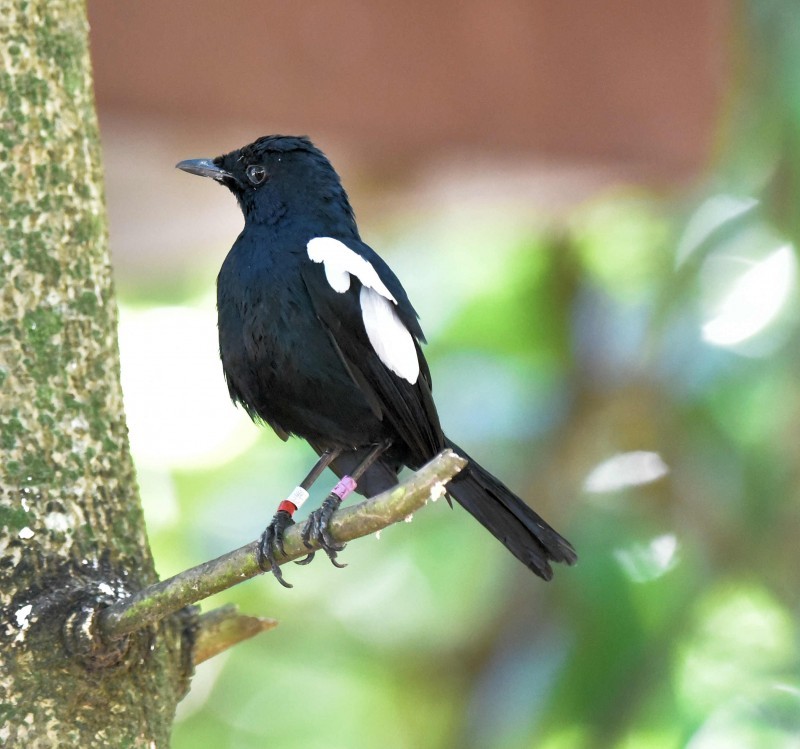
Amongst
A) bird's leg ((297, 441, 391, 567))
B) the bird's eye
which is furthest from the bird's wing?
the bird's eye

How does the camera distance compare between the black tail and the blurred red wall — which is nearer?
the black tail

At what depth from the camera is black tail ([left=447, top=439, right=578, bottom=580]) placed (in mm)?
2615

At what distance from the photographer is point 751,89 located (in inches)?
189

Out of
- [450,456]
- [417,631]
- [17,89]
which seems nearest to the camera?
[450,456]

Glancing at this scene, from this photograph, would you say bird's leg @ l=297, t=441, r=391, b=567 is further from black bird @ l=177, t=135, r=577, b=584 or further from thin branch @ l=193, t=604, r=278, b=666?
thin branch @ l=193, t=604, r=278, b=666

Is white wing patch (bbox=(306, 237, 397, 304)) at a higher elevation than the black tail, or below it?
higher

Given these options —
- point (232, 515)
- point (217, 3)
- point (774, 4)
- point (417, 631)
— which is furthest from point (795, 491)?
point (217, 3)

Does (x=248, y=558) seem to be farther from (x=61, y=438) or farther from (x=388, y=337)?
(x=388, y=337)

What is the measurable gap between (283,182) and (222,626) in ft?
3.76

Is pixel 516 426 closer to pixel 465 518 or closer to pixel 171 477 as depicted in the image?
pixel 465 518

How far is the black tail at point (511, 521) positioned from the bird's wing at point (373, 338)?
14 cm

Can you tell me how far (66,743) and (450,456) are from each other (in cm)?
91

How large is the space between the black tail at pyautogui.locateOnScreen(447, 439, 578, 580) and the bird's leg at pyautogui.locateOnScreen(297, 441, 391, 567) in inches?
7.7

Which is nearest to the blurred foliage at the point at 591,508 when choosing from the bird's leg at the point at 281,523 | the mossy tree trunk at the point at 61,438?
the bird's leg at the point at 281,523
